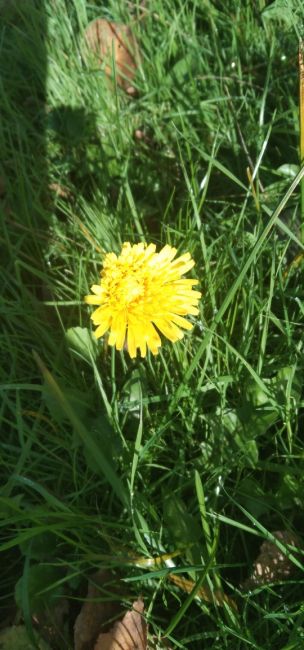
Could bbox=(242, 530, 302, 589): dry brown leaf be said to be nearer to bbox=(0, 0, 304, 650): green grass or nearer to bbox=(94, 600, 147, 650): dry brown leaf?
bbox=(0, 0, 304, 650): green grass

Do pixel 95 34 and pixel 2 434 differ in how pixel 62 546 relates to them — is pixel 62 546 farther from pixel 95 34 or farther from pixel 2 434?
pixel 95 34

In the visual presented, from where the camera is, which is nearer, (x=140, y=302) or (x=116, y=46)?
(x=140, y=302)

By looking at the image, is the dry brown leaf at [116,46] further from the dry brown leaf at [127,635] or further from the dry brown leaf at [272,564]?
the dry brown leaf at [127,635]

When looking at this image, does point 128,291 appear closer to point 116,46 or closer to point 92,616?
point 92,616

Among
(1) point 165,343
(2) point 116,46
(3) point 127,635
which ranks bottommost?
(3) point 127,635

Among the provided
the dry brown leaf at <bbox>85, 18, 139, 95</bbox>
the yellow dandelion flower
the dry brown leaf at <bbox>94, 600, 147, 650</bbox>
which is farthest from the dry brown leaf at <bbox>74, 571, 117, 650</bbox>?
the dry brown leaf at <bbox>85, 18, 139, 95</bbox>

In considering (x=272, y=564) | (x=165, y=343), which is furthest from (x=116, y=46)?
(x=272, y=564)

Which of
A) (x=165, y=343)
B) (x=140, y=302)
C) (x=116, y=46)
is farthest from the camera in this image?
(x=116, y=46)
